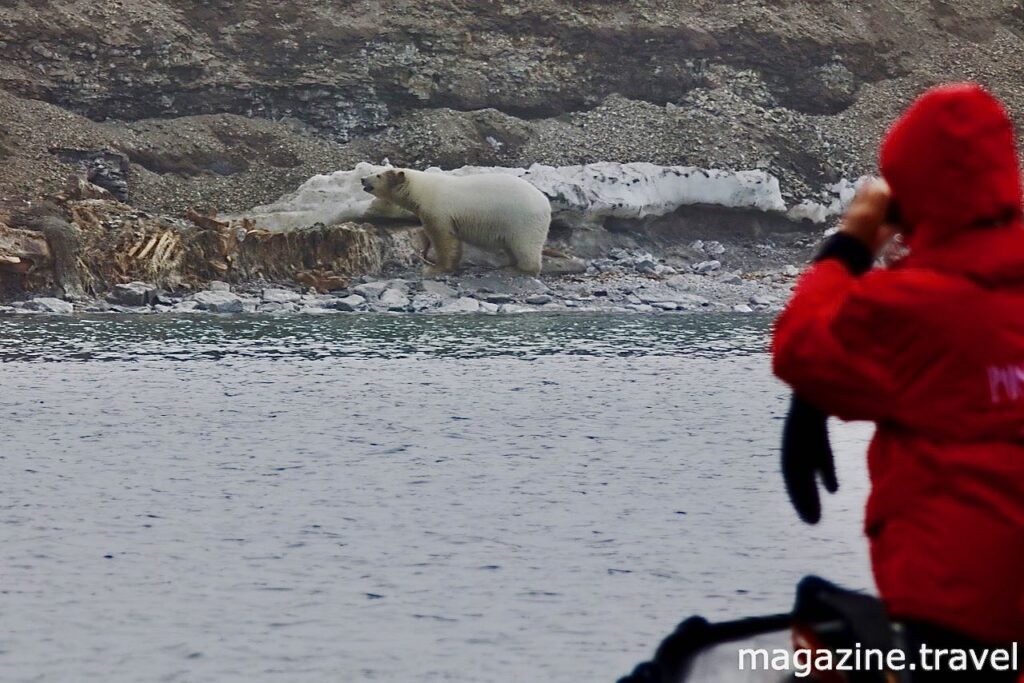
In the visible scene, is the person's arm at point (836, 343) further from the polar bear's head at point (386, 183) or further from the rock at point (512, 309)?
the polar bear's head at point (386, 183)

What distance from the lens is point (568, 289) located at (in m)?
21.7

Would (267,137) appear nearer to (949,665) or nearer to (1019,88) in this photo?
(1019,88)

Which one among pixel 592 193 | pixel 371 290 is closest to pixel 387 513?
pixel 371 290

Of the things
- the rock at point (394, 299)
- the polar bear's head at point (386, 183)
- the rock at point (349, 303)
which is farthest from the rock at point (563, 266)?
the rock at point (349, 303)

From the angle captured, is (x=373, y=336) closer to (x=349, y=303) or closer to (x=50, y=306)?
(x=349, y=303)

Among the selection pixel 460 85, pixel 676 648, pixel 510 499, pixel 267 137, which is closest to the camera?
pixel 676 648

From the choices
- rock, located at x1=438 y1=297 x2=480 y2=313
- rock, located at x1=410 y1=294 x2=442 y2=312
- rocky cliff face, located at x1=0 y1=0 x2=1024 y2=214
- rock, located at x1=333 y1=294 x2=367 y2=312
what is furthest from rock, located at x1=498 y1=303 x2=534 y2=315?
rocky cliff face, located at x1=0 y1=0 x2=1024 y2=214

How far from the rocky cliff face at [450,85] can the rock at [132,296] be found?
6.10 metres

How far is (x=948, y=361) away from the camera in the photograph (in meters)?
2.25

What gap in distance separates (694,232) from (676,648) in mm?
23719

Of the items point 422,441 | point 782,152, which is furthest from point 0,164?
point 422,441

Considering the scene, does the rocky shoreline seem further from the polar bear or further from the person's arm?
the person's arm

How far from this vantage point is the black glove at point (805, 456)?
2.49m

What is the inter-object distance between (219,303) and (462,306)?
3199 mm
